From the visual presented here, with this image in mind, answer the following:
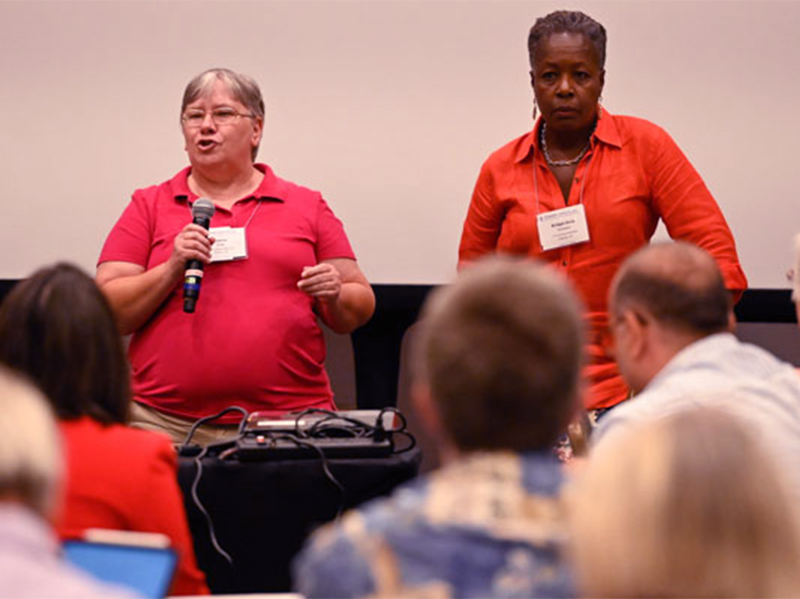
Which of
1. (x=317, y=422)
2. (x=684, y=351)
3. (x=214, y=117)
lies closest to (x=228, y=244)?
(x=214, y=117)

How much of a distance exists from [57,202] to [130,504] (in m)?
2.72

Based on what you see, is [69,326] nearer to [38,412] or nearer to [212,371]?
[38,412]

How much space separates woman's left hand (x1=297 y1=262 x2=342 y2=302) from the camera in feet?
10.3

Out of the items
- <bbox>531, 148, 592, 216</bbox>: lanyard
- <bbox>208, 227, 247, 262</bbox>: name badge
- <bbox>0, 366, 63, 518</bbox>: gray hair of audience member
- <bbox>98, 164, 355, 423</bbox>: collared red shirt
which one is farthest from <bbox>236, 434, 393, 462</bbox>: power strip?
<bbox>0, 366, 63, 518</bbox>: gray hair of audience member

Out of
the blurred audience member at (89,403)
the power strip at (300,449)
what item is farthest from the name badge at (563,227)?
the blurred audience member at (89,403)

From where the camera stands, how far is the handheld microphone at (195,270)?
119 inches

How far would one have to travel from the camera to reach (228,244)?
10.7 feet

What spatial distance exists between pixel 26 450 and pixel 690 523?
0.57m

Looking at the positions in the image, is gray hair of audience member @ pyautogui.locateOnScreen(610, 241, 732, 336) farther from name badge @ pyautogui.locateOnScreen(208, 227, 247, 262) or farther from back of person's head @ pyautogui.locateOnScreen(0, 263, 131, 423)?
name badge @ pyautogui.locateOnScreen(208, 227, 247, 262)

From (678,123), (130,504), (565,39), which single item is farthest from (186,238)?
(678,123)

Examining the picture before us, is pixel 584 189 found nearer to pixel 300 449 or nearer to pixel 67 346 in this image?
pixel 300 449

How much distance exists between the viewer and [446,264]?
428 centimetres

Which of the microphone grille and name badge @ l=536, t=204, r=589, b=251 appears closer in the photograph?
the microphone grille

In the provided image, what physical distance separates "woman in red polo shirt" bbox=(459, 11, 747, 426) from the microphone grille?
736 millimetres
